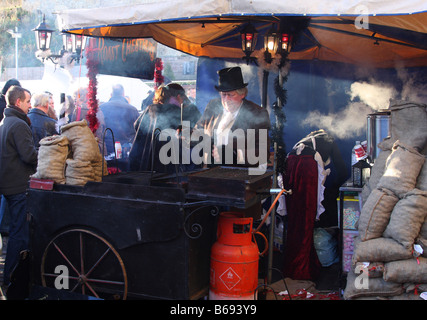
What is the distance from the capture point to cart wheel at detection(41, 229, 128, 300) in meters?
3.51

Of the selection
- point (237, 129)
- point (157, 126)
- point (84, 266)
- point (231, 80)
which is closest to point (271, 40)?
point (231, 80)

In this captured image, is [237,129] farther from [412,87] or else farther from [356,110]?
[412,87]

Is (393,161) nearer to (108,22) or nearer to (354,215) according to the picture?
(354,215)

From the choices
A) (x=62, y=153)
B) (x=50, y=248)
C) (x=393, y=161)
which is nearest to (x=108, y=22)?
(x=62, y=153)

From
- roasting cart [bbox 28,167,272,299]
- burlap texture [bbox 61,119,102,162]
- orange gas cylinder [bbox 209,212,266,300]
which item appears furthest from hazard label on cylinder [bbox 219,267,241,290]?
burlap texture [bbox 61,119,102,162]

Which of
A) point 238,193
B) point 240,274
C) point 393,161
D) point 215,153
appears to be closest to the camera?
point 238,193

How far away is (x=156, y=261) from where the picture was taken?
3363 millimetres

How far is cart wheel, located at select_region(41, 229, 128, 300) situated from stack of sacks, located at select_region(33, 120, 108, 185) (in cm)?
51

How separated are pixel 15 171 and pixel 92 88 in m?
1.50

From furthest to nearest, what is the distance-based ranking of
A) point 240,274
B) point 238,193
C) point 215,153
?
point 215,153 → point 240,274 → point 238,193

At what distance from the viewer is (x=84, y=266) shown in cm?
363

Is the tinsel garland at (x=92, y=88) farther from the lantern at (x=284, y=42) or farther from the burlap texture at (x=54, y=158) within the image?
the lantern at (x=284, y=42)

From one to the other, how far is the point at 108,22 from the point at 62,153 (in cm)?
147
